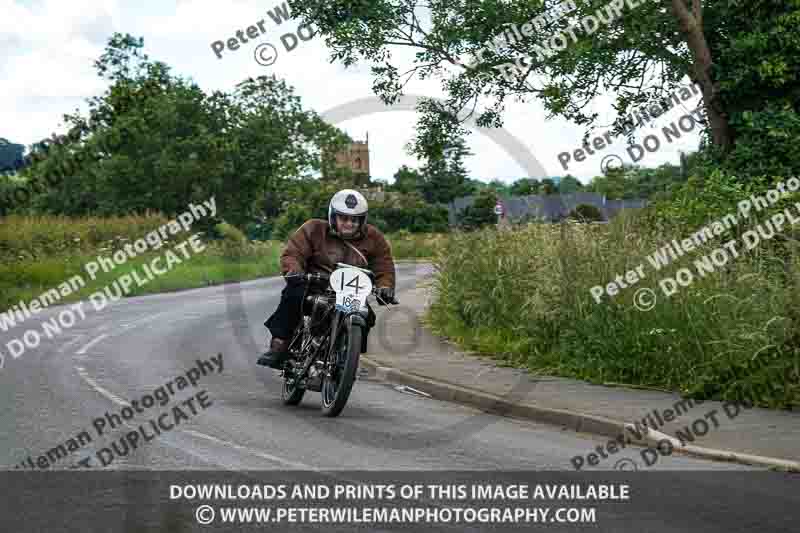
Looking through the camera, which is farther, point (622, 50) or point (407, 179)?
point (407, 179)

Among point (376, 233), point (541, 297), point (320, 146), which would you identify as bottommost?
point (541, 297)

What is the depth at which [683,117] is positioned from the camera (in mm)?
21656

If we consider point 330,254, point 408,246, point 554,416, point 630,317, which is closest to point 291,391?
point 330,254

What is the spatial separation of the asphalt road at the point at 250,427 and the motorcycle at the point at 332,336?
0.99 ft

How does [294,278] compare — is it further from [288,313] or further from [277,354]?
[277,354]

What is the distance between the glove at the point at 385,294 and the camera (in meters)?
11.2

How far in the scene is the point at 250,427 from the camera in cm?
1025

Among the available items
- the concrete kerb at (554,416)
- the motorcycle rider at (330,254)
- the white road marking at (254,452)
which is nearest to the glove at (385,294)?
the motorcycle rider at (330,254)

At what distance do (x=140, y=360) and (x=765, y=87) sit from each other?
1165cm

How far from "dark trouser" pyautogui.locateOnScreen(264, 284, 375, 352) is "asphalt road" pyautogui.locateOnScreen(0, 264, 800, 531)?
2.63 feet

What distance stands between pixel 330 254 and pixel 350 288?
0.78 meters

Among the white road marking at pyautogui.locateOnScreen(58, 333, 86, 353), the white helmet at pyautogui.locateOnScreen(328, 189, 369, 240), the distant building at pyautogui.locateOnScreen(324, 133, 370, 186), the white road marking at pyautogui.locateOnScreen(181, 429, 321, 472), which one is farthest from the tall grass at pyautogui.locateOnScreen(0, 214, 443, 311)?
the distant building at pyautogui.locateOnScreen(324, 133, 370, 186)

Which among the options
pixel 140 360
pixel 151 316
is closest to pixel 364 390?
pixel 140 360

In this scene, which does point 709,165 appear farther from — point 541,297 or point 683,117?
point 541,297
